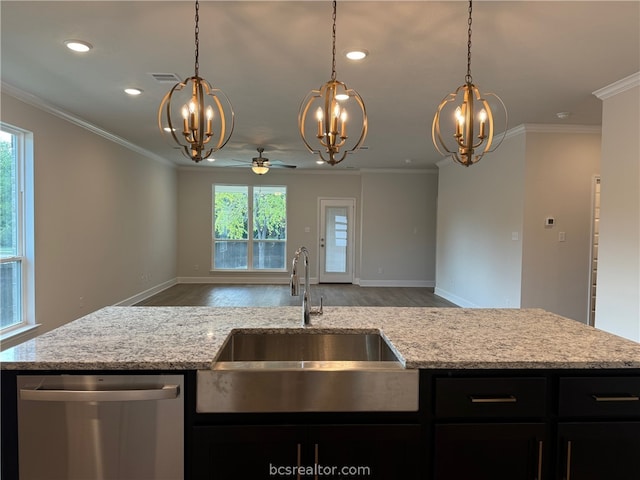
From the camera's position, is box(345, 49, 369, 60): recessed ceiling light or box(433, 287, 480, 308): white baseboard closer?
box(345, 49, 369, 60): recessed ceiling light

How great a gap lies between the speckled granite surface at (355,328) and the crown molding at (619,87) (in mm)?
2365

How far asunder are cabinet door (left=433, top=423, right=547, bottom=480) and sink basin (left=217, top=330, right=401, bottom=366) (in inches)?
19.1

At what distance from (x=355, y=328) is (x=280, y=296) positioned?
5716 mm

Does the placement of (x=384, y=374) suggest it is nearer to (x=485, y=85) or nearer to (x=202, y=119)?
(x=202, y=119)

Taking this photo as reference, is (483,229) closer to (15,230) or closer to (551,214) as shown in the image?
(551,214)

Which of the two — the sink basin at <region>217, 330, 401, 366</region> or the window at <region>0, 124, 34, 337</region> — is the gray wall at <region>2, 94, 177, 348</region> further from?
the sink basin at <region>217, 330, 401, 366</region>

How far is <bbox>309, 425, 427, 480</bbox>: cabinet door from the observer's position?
4.79ft

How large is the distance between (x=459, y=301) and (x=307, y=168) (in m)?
4.19

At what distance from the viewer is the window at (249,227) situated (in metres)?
9.23

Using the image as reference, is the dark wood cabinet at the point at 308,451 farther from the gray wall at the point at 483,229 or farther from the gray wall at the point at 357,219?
the gray wall at the point at 357,219

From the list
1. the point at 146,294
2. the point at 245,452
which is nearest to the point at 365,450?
the point at 245,452

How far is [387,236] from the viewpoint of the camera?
8938 millimetres

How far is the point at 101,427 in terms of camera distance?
142 centimetres

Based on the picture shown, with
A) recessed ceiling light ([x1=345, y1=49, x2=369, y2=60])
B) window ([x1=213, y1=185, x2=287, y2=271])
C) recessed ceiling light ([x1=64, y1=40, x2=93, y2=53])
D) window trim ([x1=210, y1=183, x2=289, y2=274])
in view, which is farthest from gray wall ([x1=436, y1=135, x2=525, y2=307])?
recessed ceiling light ([x1=64, y1=40, x2=93, y2=53])
